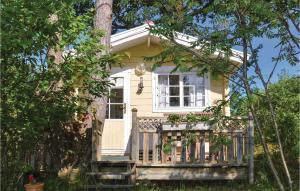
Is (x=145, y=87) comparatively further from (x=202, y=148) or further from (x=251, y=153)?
(x=251, y=153)

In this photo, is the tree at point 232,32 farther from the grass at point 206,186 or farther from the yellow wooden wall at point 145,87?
the yellow wooden wall at point 145,87

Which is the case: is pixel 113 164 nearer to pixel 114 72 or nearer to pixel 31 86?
pixel 31 86

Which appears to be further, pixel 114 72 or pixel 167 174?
pixel 114 72

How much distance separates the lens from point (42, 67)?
6055 mm

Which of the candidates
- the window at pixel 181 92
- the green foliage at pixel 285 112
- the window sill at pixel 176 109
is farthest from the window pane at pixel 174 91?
the green foliage at pixel 285 112

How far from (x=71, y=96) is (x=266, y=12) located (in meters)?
3.39

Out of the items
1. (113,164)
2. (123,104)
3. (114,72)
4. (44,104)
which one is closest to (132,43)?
(114,72)

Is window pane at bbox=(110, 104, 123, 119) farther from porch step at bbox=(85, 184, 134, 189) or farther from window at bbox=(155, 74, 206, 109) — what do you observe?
porch step at bbox=(85, 184, 134, 189)

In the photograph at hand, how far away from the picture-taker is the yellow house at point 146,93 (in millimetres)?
11602

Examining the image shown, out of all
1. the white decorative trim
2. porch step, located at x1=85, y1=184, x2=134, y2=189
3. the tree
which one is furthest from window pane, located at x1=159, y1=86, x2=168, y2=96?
the tree

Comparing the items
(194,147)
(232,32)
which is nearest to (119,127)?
(194,147)

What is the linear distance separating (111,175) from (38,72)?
2394 mm

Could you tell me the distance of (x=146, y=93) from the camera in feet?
38.3

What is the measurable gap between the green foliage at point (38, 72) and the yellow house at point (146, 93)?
4337 mm
